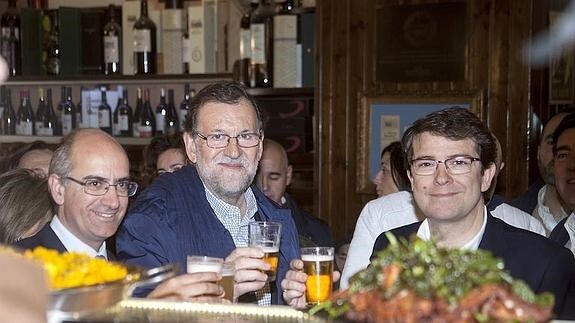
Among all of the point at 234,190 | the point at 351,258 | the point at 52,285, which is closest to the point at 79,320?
the point at 52,285

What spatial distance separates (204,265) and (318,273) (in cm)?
30

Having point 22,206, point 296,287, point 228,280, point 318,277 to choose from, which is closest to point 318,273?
point 318,277

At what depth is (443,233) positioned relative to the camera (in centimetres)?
298

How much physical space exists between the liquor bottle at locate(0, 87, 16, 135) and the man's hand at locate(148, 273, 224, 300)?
4.32 metres

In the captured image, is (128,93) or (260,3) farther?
(128,93)

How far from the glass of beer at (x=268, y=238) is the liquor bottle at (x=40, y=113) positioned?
152 inches

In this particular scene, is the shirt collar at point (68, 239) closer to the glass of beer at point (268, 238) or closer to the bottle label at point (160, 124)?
the glass of beer at point (268, 238)

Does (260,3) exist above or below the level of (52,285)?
above

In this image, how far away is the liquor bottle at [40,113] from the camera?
20.6 ft

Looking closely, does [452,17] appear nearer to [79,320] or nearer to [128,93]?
[128,93]

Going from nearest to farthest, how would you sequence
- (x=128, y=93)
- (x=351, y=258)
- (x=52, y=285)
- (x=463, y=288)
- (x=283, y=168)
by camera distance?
1. (x=463, y=288)
2. (x=52, y=285)
3. (x=351, y=258)
4. (x=283, y=168)
5. (x=128, y=93)

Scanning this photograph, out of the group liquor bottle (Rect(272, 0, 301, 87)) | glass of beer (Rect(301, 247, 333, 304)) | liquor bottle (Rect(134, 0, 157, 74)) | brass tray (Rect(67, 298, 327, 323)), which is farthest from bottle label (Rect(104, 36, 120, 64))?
brass tray (Rect(67, 298, 327, 323))

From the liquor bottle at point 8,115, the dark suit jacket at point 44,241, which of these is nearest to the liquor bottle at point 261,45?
the liquor bottle at point 8,115

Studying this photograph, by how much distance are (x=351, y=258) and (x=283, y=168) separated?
1687 millimetres
